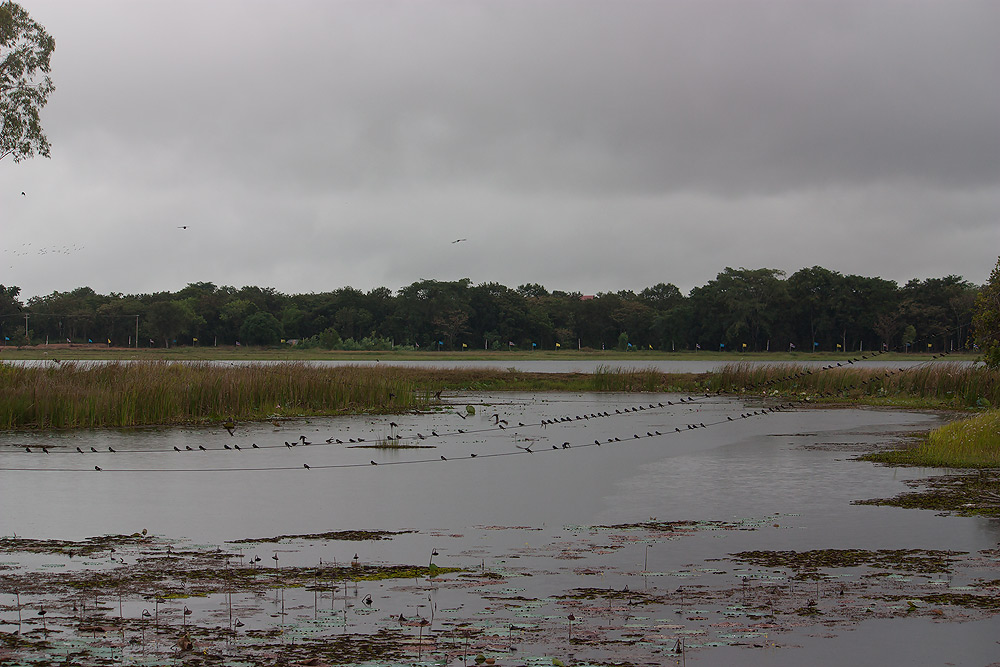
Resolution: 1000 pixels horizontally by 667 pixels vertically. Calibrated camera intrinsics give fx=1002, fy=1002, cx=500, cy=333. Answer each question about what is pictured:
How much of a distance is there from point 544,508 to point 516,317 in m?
104

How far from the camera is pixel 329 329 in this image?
107 metres

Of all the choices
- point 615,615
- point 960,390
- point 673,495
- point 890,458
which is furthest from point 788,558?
point 960,390

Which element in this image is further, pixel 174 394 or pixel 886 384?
pixel 886 384

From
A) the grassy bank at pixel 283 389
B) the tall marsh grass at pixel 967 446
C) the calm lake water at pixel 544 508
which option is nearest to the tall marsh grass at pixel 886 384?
the grassy bank at pixel 283 389

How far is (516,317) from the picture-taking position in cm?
11719

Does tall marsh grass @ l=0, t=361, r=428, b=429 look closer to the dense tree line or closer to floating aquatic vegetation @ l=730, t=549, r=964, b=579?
floating aquatic vegetation @ l=730, t=549, r=964, b=579

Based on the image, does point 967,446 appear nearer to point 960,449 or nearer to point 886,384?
point 960,449

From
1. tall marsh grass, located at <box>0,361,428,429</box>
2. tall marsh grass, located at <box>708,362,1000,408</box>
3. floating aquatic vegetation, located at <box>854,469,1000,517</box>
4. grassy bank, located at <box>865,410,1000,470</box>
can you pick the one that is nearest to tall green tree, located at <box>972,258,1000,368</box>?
grassy bank, located at <box>865,410,1000,470</box>

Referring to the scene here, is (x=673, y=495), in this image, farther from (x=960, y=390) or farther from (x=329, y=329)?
(x=329, y=329)

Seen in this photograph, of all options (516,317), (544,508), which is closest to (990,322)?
(544,508)

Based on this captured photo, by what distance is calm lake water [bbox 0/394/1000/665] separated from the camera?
7.17m

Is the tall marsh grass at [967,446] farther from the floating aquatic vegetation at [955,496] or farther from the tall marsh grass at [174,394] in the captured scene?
the tall marsh grass at [174,394]

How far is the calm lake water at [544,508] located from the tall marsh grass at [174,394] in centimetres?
154

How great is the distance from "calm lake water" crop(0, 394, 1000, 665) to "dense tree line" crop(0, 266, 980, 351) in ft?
267
